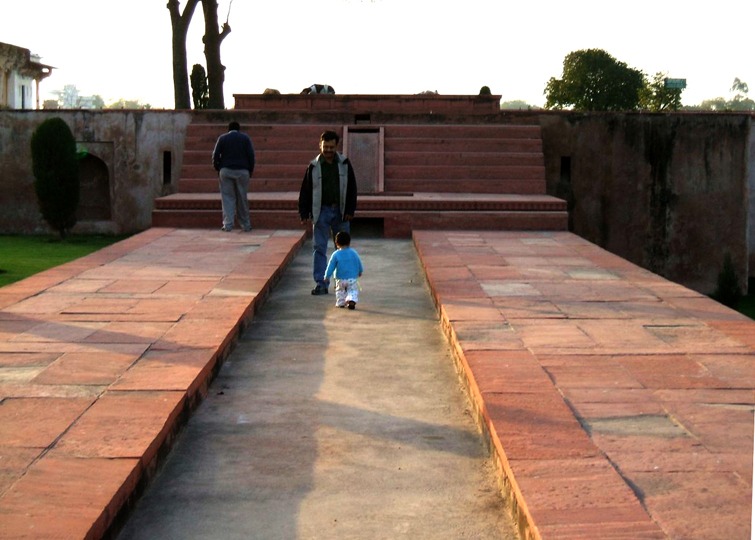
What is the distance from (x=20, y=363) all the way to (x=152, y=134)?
11.6m

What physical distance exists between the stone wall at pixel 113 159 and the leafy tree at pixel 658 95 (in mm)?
→ 28755

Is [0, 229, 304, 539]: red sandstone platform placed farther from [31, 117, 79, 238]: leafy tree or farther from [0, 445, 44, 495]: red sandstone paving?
[31, 117, 79, 238]: leafy tree

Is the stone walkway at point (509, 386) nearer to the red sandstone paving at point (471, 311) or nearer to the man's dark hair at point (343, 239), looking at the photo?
the red sandstone paving at point (471, 311)

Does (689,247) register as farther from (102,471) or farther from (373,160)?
(102,471)

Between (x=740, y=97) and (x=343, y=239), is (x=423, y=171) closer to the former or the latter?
(x=343, y=239)

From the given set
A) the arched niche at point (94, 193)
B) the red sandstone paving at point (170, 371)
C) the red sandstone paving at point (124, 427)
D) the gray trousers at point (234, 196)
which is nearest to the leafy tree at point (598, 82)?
the arched niche at point (94, 193)

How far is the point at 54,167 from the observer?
15875 millimetres

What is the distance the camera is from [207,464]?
4.37 m

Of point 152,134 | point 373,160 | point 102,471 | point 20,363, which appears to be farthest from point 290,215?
point 102,471

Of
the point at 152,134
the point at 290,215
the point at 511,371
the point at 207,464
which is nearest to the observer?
the point at 207,464

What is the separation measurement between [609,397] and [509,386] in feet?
1.39

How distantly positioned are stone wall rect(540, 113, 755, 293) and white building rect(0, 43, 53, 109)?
36.0 metres

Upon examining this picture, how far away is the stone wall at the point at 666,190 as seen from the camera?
1603cm

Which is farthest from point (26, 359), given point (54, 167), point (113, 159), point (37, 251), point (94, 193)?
point (94, 193)
